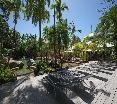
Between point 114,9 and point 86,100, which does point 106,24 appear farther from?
point 86,100

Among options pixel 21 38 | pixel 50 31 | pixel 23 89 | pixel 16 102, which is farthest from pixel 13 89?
pixel 21 38

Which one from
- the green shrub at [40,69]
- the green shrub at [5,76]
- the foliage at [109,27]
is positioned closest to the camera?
the green shrub at [5,76]

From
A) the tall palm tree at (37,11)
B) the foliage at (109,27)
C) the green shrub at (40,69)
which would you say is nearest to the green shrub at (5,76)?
the green shrub at (40,69)

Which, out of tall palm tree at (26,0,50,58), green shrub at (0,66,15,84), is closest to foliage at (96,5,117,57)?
tall palm tree at (26,0,50,58)

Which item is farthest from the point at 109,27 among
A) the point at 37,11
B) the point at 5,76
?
the point at 5,76

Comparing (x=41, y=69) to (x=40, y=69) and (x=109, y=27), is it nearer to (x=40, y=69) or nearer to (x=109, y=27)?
(x=40, y=69)

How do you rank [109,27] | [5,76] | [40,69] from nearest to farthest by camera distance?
[5,76]
[40,69]
[109,27]

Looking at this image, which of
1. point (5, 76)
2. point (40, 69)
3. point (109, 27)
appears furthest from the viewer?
point (109, 27)

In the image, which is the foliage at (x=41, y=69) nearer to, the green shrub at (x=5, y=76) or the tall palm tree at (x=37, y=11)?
the green shrub at (x=5, y=76)

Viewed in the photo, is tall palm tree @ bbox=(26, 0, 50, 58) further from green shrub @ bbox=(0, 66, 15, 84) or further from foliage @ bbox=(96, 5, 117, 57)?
green shrub @ bbox=(0, 66, 15, 84)

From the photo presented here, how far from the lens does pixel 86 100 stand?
9.12 metres

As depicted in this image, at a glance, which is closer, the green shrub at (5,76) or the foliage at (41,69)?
the green shrub at (5,76)

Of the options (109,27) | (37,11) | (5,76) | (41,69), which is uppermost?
(37,11)

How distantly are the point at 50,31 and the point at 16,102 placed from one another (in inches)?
561
